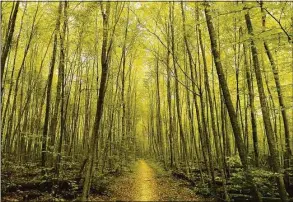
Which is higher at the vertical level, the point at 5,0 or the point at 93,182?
the point at 5,0

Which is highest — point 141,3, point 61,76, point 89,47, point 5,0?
point 141,3

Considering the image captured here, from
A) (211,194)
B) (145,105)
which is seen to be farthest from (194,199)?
(145,105)

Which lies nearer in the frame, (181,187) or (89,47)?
(181,187)

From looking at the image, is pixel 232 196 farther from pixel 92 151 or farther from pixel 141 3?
pixel 141 3

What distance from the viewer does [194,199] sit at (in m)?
8.89

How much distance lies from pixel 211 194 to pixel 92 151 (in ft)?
15.9

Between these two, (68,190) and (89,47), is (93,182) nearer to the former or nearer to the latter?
(68,190)

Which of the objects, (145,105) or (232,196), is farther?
(145,105)

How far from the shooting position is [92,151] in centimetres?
668

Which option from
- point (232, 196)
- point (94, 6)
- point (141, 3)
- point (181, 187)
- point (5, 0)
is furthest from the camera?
point (141, 3)

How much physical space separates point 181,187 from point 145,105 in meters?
21.2

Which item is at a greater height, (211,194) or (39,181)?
(39,181)

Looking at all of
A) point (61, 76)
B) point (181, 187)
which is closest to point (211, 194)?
point (181, 187)

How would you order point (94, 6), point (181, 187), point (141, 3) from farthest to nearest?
point (141, 3)
point (181, 187)
point (94, 6)
